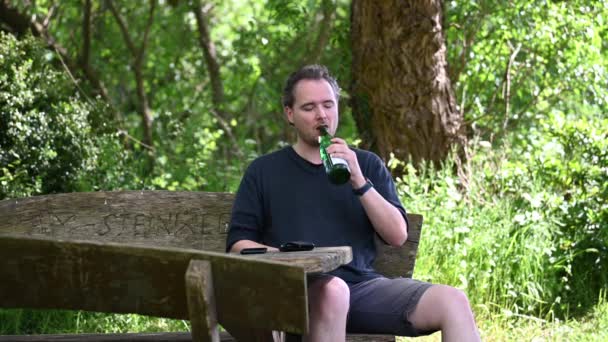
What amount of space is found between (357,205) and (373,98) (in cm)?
359

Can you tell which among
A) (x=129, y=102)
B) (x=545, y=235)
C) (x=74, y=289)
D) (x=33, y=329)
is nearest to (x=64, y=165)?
(x=33, y=329)

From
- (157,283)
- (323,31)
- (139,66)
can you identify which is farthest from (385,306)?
(139,66)

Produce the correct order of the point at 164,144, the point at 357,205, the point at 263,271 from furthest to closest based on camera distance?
the point at 164,144 → the point at 357,205 → the point at 263,271

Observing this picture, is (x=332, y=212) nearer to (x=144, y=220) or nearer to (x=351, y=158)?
(x=351, y=158)

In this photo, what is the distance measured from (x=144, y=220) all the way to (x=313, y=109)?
1024 mm

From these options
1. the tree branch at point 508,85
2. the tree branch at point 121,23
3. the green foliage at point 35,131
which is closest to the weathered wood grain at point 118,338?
the green foliage at point 35,131

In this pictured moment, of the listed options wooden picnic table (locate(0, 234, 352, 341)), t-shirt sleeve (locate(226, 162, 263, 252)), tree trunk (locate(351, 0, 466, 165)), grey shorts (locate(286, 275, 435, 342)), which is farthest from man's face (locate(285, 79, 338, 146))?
tree trunk (locate(351, 0, 466, 165))

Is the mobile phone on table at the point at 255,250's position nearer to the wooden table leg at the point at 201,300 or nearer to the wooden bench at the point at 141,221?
the wooden table leg at the point at 201,300

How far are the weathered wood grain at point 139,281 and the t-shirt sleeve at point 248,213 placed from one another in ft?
3.62

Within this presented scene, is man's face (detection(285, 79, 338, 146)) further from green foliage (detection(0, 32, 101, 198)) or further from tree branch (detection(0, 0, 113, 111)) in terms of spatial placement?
tree branch (detection(0, 0, 113, 111))

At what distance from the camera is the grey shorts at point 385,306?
3.90 metres

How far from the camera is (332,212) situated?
423cm

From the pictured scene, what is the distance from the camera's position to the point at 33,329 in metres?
6.39

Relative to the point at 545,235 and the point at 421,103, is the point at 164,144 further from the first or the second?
the point at 545,235
